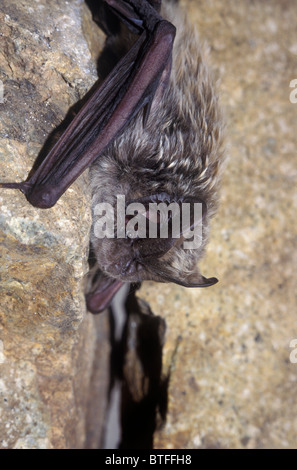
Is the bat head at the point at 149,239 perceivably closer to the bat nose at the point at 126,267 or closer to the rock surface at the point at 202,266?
the bat nose at the point at 126,267

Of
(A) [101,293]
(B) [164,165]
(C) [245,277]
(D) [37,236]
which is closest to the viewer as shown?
(D) [37,236]

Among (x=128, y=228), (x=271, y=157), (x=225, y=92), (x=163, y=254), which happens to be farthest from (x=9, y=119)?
(x=271, y=157)

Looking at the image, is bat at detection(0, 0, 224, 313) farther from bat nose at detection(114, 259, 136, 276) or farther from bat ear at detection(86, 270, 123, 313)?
bat ear at detection(86, 270, 123, 313)

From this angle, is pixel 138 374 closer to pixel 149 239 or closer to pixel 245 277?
pixel 245 277

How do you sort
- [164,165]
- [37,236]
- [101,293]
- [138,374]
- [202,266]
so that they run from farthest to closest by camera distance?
[138,374] < [202,266] < [101,293] < [164,165] < [37,236]

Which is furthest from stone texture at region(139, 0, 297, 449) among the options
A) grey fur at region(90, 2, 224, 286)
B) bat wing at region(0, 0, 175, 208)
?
bat wing at region(0, 0, 175, 208)

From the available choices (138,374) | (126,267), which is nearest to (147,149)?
(126,267)
